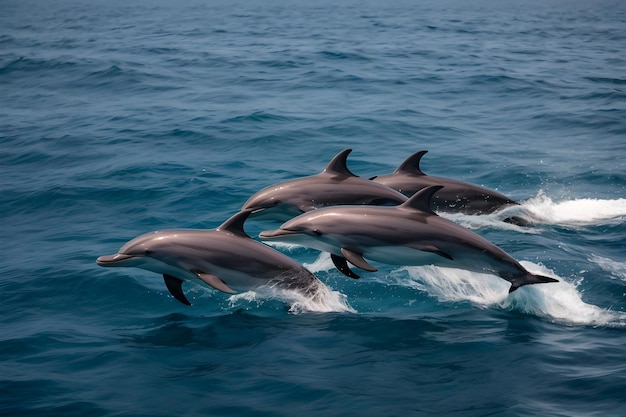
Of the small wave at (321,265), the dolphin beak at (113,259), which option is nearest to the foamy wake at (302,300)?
the small wave at (321,265)

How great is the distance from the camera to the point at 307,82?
31391 millimetres

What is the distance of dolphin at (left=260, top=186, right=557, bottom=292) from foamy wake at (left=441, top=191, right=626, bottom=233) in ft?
11.8

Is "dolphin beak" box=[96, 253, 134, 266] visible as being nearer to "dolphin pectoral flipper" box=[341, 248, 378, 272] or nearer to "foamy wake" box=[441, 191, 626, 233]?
"dolphin pectoral flipper" box=[341, 248, 378, 272]

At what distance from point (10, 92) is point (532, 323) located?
24012 mm

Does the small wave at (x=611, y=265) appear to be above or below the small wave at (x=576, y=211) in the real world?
above

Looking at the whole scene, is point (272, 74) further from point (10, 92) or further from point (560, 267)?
point (560, 267)

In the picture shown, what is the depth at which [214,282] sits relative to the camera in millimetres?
10398

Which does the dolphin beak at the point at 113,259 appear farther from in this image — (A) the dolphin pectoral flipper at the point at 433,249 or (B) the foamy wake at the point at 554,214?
(B) the foamy wake at the point at 554,214

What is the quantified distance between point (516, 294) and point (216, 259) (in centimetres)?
396

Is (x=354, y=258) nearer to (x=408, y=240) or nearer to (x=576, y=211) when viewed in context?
(x=408, y=240)

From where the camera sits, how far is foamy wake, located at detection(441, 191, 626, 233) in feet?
47.3

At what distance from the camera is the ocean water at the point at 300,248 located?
355 inches

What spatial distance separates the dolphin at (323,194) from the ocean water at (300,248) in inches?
38.7

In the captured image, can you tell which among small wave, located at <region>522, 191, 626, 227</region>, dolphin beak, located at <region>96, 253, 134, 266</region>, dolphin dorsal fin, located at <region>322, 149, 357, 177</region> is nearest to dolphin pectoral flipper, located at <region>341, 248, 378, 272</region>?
dolphin dorsal fin, located at <region>322, 149, 357, 177</region>
